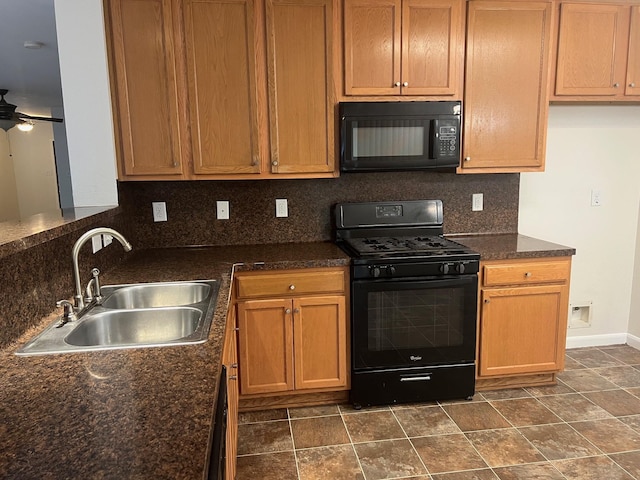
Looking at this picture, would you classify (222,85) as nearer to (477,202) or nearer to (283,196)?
(283,196)

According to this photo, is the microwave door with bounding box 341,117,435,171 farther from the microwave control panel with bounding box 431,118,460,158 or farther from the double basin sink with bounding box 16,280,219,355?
the double basin sink with bounding box 16,280,219,355

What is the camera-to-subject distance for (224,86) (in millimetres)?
2490

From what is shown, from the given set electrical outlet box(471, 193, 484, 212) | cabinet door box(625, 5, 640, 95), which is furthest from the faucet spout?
cabinet door box(625, 5, 640, 95)

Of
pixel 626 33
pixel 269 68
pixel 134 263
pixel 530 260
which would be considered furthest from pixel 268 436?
pixel 626 33

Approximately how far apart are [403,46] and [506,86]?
659 mm

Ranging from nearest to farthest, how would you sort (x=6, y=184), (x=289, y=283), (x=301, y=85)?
(x=289, y=283) < (x=301, y=85) < (x=6, y=184)

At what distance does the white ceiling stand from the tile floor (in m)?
2.79

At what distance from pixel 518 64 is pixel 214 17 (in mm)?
1737

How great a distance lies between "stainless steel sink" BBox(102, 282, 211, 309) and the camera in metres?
1.95

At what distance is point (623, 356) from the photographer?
10.5 ft

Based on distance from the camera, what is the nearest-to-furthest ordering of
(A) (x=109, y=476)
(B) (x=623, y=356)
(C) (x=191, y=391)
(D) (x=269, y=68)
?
(A) (x=109, y=476) < (C) (x=191, y=391) < (D) (x=269, y=68) < (B) (x=623, y=356)

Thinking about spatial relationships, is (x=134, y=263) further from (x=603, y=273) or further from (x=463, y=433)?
(x=603, y=273)

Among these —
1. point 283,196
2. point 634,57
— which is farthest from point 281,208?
point 634,57

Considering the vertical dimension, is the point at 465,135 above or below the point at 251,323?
above
